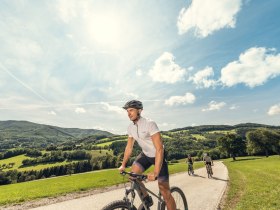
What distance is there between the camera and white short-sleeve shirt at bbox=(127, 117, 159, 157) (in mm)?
5223

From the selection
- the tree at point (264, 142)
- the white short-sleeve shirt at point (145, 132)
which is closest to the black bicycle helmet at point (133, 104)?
the white short-sleeve shirt at point (145, 132)

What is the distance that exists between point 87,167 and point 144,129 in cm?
10169

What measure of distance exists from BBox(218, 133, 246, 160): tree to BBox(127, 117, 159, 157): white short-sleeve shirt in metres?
84.7

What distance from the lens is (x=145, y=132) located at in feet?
17.6

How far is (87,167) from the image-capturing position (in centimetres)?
10125

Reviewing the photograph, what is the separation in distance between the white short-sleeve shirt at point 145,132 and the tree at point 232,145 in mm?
84719

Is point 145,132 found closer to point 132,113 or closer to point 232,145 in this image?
point 132,113

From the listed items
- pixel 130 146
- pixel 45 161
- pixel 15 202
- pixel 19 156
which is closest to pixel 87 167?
pixel 45 161

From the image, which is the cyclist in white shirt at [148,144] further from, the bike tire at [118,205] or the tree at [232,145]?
the tree at [232,145]

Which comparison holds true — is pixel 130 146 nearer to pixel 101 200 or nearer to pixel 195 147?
pixel 101 200

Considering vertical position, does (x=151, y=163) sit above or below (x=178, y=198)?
above

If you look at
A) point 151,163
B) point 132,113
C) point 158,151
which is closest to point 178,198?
point 151,163

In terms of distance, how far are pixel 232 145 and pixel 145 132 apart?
85.8 m

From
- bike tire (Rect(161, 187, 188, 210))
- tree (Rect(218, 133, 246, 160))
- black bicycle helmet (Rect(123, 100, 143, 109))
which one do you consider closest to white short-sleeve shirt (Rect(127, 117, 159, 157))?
black bicycle helmet (Rect(123, 100, 143, 109))
